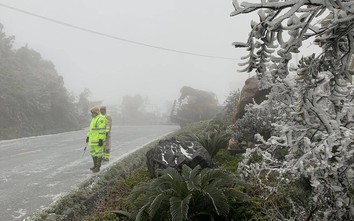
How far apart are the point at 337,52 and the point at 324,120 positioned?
791 millimetres

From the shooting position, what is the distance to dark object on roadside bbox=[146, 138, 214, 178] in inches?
234

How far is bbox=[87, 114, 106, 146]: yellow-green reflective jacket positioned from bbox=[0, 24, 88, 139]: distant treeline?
1122cm

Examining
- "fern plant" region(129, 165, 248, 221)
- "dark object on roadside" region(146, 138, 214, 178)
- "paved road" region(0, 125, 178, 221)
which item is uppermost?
"dark object on roadside" region(146, 138, 214, 178)

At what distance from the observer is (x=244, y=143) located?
8.44m

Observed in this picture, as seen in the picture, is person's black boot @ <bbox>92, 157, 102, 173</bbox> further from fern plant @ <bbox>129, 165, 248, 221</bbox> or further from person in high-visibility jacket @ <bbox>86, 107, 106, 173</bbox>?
fern plant @ <bbox>129, 165, 248, 221</bbox>

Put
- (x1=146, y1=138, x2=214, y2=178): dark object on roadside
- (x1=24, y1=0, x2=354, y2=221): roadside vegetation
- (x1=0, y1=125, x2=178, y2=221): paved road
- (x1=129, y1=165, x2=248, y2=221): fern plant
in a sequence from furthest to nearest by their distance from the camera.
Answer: (x1=0, y1=125, x2=178, y2=221): paved road → (x1=146, y1=138, x2=214, y2=178): dark object on roadside → (x1=129, y1=165, x2=248, y2=221): fern plant → (x1=24, y1=0, x2=354, y2=221): roadside vegetation

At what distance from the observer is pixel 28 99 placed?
2175 centimetres

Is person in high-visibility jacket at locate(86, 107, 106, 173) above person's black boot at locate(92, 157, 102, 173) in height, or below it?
above

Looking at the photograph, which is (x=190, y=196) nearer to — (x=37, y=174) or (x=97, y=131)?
(x=97, y=131)

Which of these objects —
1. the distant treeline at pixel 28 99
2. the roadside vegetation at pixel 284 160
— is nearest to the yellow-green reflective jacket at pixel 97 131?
the roadside vegetation at pixel 284 160

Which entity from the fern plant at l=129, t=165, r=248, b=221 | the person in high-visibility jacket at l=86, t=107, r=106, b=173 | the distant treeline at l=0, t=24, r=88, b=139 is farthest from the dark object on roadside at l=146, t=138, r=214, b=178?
the distant treeline at l=0, t=24, r=88, b=139

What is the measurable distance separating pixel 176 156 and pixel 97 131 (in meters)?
3.73

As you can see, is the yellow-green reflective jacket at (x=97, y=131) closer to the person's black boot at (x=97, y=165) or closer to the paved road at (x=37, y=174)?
the person's black boot at (x=97, y=165)

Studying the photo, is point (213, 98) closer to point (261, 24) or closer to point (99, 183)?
point (99, 183)
